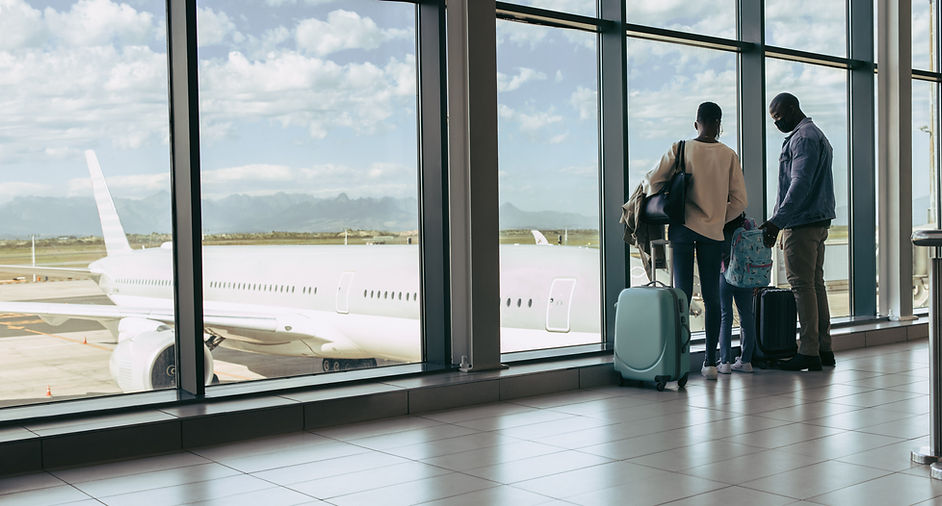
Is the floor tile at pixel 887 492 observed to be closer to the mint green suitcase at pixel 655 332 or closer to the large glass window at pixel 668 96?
the mint green suitcase at pixel 655 332

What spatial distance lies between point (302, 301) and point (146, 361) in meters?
1.81

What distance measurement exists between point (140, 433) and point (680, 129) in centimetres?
400

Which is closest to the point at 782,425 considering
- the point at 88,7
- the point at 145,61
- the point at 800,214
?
the point at 800,214

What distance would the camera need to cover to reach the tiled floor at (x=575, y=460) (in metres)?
2.61

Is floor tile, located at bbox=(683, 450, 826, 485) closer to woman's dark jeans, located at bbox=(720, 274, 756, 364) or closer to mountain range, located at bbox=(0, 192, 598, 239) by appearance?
woman's dark jeans, located at bbox=(720, 274, 756, 364)

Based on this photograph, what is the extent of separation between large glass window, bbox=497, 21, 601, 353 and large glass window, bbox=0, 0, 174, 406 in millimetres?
2098

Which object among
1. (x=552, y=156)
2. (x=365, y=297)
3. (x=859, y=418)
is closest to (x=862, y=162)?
(x=552, y=156)

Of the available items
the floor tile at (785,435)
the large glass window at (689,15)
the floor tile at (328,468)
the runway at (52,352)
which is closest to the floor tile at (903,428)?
the floor tile at (785,435)

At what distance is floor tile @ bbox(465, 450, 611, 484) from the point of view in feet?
9.32

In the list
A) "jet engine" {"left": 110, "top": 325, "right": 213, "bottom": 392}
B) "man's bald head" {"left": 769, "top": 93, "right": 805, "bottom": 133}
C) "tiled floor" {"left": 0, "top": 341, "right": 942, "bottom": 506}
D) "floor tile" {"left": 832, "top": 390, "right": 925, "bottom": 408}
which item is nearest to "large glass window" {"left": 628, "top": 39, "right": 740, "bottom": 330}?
"man's bald head" {"left": 769, "top": 93, "right": 805, "bottom": 133}

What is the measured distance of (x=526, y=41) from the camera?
5305mm

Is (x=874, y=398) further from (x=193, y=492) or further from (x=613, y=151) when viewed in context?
(x=193, y=492)

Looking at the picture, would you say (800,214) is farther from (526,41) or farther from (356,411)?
(356,411)

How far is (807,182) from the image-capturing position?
4.71 m
